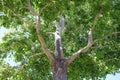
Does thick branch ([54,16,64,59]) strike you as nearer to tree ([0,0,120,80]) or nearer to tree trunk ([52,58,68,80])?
tree ([0,0,120,80])

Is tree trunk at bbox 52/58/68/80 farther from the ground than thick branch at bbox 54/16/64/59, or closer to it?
closer to it

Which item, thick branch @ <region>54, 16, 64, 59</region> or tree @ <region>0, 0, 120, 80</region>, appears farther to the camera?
thick branch @ <region>54, 16, 64, 59</region>

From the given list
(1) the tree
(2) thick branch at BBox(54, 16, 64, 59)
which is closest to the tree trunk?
(1) the tree

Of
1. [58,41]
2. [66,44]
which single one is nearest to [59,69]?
[58,41]

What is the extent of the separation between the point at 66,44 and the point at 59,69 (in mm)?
4321

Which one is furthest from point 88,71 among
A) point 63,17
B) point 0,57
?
point 0,57

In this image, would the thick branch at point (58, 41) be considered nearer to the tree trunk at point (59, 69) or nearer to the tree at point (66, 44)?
the tree at point (66, 44)

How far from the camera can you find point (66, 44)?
18.7 metres

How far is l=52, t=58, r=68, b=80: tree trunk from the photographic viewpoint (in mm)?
14508

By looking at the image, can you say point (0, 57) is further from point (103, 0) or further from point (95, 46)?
point (103, 0)

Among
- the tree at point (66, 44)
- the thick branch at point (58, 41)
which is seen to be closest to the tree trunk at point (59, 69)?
the tree at point (66, 44)

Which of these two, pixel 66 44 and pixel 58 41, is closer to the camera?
pixel 58 41

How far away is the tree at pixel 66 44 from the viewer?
14.5m

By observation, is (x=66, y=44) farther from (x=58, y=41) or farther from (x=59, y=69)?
(x=59, y=69)
